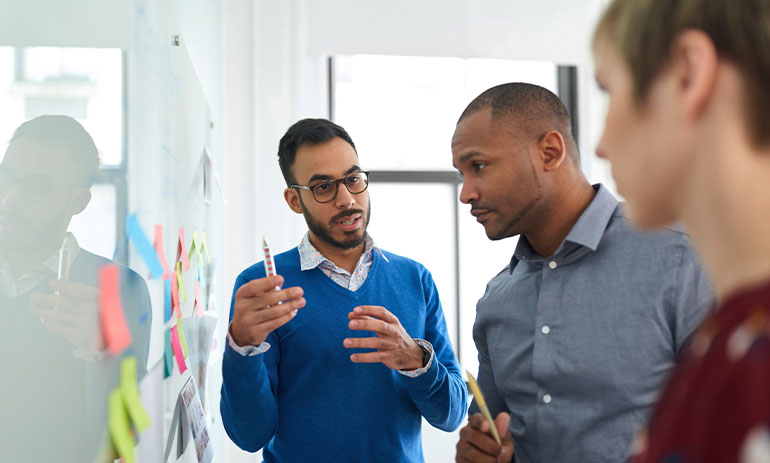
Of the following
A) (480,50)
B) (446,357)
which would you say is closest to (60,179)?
(446,357)

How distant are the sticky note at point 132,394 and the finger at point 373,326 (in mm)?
430

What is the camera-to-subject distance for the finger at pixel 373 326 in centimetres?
130

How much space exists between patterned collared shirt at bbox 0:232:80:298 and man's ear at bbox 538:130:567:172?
879mm

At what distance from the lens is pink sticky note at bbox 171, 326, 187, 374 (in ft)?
4.32

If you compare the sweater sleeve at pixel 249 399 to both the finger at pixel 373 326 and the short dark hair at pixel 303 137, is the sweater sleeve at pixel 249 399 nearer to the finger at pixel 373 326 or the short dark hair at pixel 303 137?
the finger at pixel 373 326

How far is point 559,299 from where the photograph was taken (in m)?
1.18

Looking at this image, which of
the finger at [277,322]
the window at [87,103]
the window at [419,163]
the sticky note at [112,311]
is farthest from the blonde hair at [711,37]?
the window at [419,163]

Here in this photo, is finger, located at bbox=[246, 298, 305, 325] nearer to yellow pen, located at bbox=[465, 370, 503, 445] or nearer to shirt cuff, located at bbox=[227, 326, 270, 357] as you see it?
shirt cuff, located at bbox=[227, 326, 270, 357]

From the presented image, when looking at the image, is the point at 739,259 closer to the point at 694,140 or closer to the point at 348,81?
the point at 694,140

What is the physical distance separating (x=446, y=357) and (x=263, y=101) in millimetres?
1665

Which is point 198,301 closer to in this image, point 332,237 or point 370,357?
point 332,237

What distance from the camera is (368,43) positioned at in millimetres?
2818

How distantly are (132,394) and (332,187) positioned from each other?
29.9 inches

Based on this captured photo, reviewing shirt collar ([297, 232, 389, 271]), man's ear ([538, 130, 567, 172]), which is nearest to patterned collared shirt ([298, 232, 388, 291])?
shirt collar ([297, 232, 389, 271])
